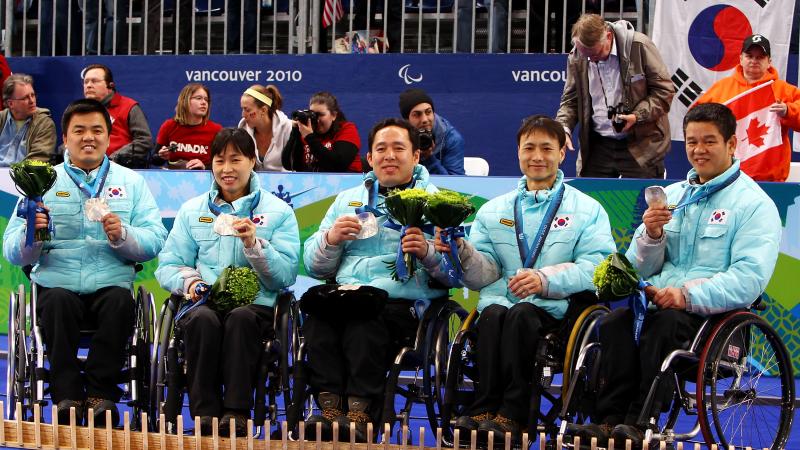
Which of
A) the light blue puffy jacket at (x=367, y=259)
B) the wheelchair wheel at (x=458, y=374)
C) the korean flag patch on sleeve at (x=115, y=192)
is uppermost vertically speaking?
the korean flag patch on sleeve at (x=115, y=192)

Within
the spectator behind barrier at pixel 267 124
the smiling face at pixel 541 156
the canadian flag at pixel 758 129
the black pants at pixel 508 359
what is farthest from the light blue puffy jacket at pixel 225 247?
the canadian flag at pixel 758 129

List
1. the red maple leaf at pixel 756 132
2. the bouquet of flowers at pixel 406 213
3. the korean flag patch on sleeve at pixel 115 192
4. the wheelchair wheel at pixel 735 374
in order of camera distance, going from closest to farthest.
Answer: the wheelchair wheel at pixel 735 374, the bouquet of flowers at pixel 406 213, the korean flag patch on sleeve at pixel 115 192, the red maple leaf at pixel 756 132

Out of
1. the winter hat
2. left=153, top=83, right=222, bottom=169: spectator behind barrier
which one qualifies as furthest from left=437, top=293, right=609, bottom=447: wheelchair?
left=153, top=83, right=222, bottom=169: spectator behind barrier

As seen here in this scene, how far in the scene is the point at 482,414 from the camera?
17.7 feet

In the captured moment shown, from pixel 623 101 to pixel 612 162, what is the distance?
15.2 inches

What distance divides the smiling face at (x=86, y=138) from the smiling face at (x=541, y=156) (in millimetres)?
2023

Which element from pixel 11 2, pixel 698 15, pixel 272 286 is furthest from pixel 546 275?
pixel 11 2

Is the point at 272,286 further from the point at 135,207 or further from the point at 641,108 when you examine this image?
the point at 641,108

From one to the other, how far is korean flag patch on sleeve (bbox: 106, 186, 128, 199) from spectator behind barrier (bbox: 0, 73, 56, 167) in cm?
303

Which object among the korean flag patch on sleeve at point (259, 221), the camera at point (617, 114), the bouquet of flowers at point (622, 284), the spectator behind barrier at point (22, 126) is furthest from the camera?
the spectator behind barrier at point (22, 126)

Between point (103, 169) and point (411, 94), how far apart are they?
2.49m

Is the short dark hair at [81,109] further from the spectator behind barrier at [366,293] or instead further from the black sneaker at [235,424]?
the black sneaker at [235,424]

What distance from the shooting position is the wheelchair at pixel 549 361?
531cm

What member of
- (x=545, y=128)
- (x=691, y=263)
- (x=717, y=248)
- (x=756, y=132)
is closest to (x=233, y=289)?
(x=545, y=128)
